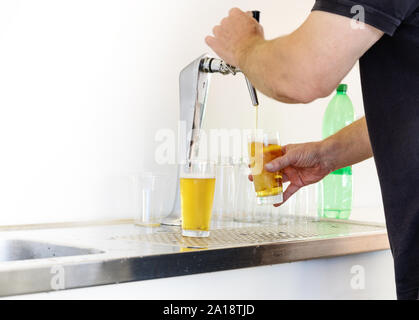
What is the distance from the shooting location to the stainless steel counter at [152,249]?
0.88 meters

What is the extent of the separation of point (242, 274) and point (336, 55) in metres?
0.47

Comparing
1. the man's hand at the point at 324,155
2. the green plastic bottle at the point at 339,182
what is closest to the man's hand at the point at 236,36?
the man's hand at the point at 324,155

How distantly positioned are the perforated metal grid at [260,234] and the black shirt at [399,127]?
0.87 feet

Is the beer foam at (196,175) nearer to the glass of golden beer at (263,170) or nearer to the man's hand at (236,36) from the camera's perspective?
the glass of golden beer at (263,170)

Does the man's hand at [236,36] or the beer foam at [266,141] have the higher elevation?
the man's hand at [236,36]

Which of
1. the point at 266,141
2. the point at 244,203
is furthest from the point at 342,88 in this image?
the point at 266,141

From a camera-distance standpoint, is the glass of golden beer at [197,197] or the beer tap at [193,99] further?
the beer tap at [193,99]

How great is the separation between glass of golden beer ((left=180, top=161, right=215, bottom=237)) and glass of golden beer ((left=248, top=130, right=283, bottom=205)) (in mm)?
103

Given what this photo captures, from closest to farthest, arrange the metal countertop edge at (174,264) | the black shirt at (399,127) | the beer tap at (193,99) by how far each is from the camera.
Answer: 1. the metal countertop edge at (174,264)
2. the black shirt at (399,127)
3. the beer tap at (193,99)

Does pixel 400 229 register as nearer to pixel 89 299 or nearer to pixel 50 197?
pixel 89 299

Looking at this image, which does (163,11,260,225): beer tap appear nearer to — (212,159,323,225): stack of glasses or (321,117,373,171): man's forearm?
(212,159,323,225): stack of glasses

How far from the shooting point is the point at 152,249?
1.07 meters

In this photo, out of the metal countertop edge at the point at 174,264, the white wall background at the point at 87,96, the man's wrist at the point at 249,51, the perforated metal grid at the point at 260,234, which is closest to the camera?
the metal countertop edge at the point at 174,264

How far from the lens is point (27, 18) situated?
1.44 m
